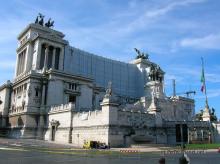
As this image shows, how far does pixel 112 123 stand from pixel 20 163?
90.7 feet

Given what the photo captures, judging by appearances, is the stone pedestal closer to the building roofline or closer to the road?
the road

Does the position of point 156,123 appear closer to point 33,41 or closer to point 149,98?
point 149,98

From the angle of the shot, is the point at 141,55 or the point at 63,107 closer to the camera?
the point at 63,107

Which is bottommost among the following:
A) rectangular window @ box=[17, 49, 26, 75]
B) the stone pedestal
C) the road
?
the road

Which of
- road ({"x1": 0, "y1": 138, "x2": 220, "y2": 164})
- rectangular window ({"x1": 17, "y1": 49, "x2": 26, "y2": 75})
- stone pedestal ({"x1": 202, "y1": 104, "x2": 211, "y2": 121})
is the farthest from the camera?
rectangular window ({"x1": 17, "y1": 49, "x2": 26, "y2": 75})

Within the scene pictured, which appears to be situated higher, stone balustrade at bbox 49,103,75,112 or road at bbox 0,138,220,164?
stone balustrade at bbox 49,103,75,112

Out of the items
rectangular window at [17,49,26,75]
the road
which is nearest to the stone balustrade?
the road

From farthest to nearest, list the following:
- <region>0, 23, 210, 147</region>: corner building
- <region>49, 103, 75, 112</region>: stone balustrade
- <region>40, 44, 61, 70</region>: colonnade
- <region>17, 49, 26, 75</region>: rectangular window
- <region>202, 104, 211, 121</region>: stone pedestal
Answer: <region>17, 49, 26, 75</region>: rectangular window, <region>40, 44, 61, 70</region>: colonnade, <region>202, 104, 211, 121</region>: stone pedestal, <region>49, 103, 75, 112</region>: stone balustrade, <region>0, 23, 210, 147</region>: corner building

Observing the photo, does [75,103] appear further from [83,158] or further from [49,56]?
[83,158]

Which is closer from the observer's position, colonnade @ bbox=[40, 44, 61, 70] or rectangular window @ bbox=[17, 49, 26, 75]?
colonnade @ bbox=[40, 44, 61, 70]

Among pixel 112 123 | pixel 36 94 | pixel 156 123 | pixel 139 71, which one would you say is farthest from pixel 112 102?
pixel 139 71

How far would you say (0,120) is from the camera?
76.4m

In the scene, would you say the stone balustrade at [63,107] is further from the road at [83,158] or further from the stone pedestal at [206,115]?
the stone pedestal at [206,115]

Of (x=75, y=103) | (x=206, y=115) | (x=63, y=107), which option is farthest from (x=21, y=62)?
(x=206, y=115)
